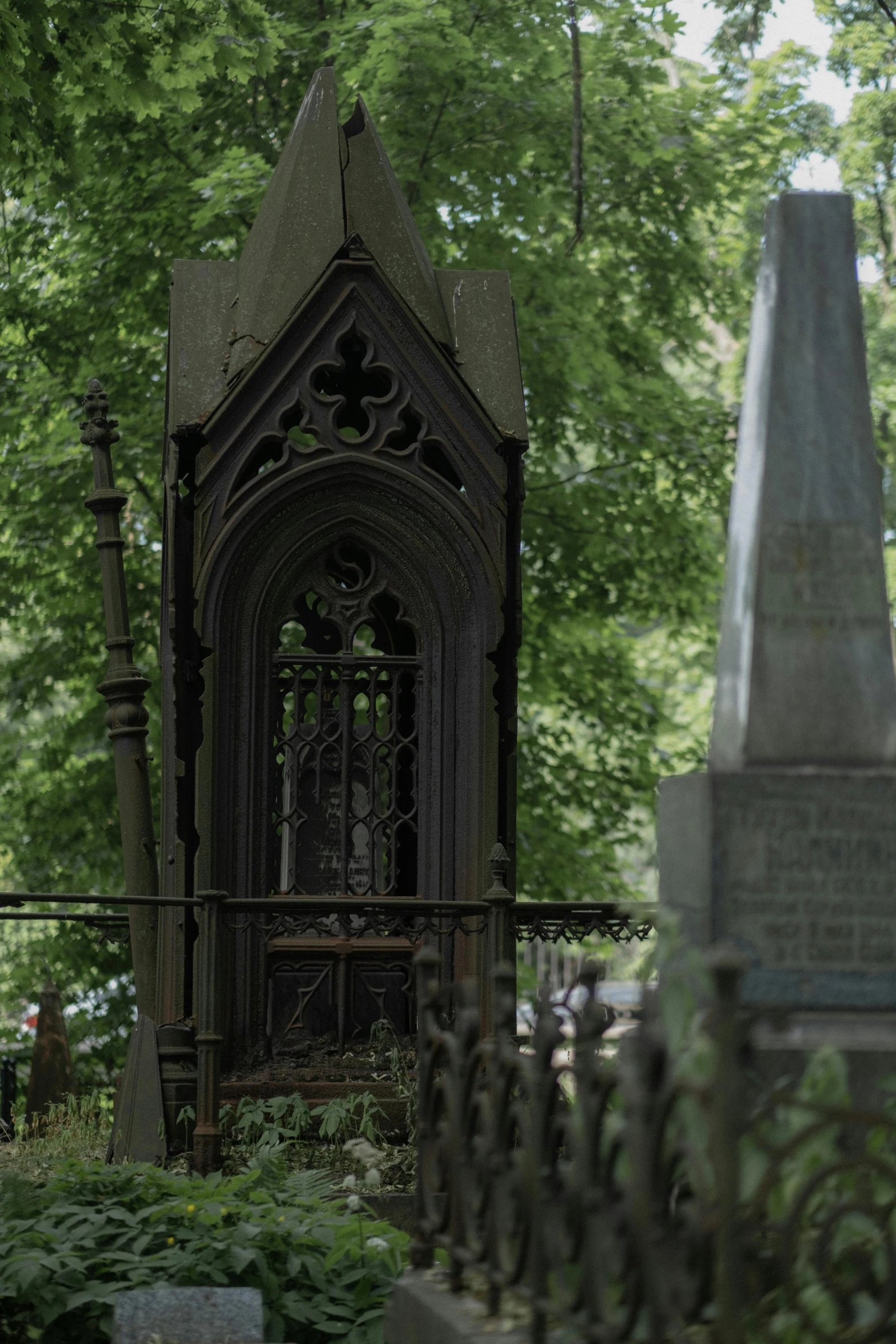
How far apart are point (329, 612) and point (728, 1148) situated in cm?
648

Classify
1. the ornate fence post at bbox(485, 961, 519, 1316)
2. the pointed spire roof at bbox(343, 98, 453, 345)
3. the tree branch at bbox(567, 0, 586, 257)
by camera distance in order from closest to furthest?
1. the ornate fence post at bbox(485, 961, 519, 1316)
2. the pointed spire roof at bbox(343, 98, 453, 345)
3. the tree branch at bbox(567, 0, 586, 257)

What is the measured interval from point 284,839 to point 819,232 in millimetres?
5422

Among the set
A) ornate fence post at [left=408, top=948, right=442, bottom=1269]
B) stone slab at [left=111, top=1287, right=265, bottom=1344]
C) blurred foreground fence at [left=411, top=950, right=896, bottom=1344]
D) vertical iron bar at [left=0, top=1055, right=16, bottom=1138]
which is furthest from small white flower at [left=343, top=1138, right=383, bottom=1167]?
vertical iron bar at [left=0, top=1055, right=16, bottom=1138]

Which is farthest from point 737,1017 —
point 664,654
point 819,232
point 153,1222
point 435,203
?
point 664,654

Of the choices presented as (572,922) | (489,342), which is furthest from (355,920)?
(489,342)

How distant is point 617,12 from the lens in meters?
15.4

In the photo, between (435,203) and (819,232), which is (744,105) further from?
(819,232)

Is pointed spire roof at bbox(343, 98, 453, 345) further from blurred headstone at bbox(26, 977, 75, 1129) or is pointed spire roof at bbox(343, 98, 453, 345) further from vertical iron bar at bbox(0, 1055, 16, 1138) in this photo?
vertical iron bar at bbox(0, 1055, 16, 1138)

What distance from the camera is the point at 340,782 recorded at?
9.48 m

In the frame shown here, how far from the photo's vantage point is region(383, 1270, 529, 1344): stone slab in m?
3.79

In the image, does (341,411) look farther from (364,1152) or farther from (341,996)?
(364,1152)

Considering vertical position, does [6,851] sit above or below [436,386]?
below

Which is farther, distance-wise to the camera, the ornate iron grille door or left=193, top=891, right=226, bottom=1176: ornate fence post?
the ornate iron grille door

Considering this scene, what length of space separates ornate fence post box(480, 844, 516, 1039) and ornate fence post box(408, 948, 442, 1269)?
332 centimetres
